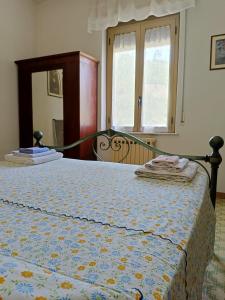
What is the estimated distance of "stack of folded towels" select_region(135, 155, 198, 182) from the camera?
1298mm

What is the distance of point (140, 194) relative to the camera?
1058mm

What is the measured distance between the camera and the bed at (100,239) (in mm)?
452

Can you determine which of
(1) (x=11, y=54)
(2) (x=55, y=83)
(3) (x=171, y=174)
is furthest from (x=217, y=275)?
(1) (x=11, y=54)

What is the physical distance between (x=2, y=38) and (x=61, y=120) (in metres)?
1.43

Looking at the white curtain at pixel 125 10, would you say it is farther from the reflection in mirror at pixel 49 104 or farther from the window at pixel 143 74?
the reflection in mirror at pixel 49 104

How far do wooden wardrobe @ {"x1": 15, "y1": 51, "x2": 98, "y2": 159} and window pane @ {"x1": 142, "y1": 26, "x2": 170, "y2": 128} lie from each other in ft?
2.35

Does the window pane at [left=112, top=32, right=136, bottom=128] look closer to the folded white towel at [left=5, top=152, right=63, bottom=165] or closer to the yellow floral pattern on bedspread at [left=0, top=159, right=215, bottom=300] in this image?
the folded white towel at [left=5, top=152, right=63, bottom=165]

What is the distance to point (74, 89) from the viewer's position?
2.89 meters

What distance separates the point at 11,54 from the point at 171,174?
3074 mm

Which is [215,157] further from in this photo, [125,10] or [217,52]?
[125,10]

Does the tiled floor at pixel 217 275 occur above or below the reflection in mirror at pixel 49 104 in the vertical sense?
below

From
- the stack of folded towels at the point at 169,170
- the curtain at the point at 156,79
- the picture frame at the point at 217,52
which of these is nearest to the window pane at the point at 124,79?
the curtain at the point at 156,79


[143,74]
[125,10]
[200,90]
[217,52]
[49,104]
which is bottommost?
[49,104]

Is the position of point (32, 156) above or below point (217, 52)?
below
